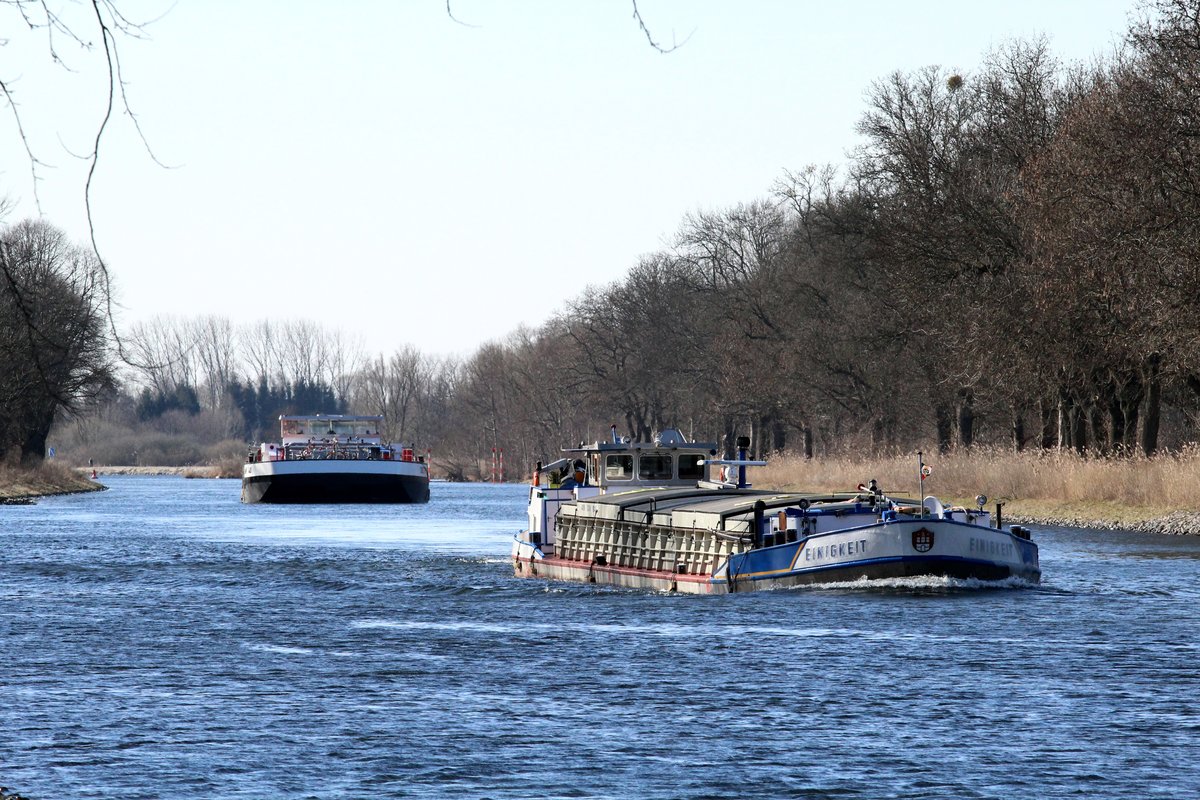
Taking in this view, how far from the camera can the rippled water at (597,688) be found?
56.3ft

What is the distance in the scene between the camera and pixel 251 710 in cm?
2136

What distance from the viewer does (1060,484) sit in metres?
59.0

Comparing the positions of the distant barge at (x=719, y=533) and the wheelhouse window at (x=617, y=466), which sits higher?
the wheelhouse window at (x=617, y=466)

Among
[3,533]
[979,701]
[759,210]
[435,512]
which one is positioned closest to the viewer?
[979,701]

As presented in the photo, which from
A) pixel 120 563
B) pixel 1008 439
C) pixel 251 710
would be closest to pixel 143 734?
pixel 251 710

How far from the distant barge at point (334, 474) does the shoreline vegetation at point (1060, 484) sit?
26.3 metres

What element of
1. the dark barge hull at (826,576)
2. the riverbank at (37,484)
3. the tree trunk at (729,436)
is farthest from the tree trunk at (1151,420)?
the tree trunk at (729,436)

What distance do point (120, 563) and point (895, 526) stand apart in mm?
23125

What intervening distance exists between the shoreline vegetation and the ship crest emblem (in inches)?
356

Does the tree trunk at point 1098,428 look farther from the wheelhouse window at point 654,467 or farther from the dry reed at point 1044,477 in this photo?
the wheelhouse window at point 654,467

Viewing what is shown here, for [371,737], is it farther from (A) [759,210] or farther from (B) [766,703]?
(A) [759,210]

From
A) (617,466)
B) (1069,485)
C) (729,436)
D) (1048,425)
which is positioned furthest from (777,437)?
(617,466)

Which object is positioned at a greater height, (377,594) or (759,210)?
(759,210)

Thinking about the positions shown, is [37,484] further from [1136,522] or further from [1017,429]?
[1136,522]
